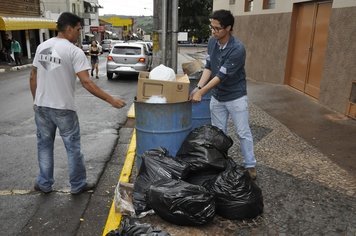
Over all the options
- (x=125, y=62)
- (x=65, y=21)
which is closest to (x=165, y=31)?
(x=65, y=21)

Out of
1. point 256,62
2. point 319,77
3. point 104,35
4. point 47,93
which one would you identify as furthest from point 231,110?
point 104,35

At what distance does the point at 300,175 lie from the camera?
436cm

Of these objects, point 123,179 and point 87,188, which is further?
point 123,179

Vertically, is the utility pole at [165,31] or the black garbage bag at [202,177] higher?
the utility pole at [165,31]

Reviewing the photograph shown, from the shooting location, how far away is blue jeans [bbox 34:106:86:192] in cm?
376

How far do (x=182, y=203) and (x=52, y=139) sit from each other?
5.80 ft

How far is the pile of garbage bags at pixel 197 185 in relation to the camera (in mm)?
3066

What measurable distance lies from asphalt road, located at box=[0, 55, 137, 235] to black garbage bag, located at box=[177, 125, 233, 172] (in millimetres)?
1047

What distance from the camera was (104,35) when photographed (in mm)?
72875

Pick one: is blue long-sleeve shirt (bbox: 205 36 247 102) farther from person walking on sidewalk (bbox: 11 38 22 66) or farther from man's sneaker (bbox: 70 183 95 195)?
person walking on sidewalk (bbox: 11 38 22 66)

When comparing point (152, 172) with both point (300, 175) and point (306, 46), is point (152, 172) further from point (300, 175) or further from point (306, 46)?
point (306, 46)

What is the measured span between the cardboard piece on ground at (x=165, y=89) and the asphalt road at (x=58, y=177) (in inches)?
50.2

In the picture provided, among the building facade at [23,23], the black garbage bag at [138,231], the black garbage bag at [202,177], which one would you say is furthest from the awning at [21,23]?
the black garbage bag at [138,231]

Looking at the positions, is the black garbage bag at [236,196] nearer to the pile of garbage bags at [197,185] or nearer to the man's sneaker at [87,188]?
the pile of garbage bags at [197,185]
